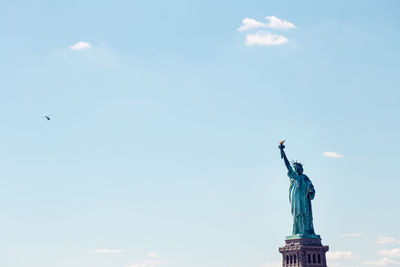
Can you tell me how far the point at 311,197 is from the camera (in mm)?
128000

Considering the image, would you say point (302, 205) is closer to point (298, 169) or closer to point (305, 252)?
point (298, 169)

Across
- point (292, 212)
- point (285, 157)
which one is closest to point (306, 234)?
point (292, 212)

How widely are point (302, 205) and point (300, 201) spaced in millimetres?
803

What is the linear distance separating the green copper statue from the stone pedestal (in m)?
1.16

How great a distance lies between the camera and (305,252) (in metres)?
124

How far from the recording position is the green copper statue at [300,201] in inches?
4970

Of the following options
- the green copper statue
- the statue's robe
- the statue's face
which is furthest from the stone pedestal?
the statue's face

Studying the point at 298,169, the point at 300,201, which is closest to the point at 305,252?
the point at 300,201

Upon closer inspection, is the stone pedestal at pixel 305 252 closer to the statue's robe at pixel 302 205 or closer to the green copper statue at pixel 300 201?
the green copper statue at pixel 300 201

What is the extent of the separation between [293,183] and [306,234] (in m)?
9.64

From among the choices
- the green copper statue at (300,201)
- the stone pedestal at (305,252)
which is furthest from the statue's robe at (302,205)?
the stone pedestal at (305,252)

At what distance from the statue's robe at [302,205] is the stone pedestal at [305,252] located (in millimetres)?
1977

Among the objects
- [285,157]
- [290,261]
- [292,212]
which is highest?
[285,157]

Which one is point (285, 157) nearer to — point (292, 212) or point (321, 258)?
point (292, 212)
